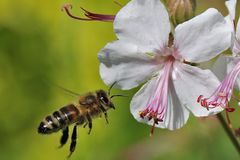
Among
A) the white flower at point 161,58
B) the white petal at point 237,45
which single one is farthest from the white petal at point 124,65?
the white petal at point 237,45

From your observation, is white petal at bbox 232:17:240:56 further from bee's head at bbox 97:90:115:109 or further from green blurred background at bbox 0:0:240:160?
green blurred background at bbox 0:0:240:160

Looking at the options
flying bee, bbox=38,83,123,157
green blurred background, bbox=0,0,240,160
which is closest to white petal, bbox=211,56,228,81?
flying bee, bbox=38,83,123,157

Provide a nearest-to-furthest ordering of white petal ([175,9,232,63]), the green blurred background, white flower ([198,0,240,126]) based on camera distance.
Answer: white petal ([175,9,232,63])
white flower ([198,0,240,126])
the green blurred background

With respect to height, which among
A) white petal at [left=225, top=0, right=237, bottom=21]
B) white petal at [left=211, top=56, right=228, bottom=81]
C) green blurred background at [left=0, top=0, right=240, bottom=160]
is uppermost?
white petal at [left=225, top=0, right=237, bottom=21]

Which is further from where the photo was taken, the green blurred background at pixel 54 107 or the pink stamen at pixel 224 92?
the green blurred background at pixel 54 107

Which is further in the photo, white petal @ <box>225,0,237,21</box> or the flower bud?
the flower bud

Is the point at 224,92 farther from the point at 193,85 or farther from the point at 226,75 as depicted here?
the point at 193,85

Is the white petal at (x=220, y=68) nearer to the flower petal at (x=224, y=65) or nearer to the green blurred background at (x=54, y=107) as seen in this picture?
the flower petal at (x=224, y=65)
